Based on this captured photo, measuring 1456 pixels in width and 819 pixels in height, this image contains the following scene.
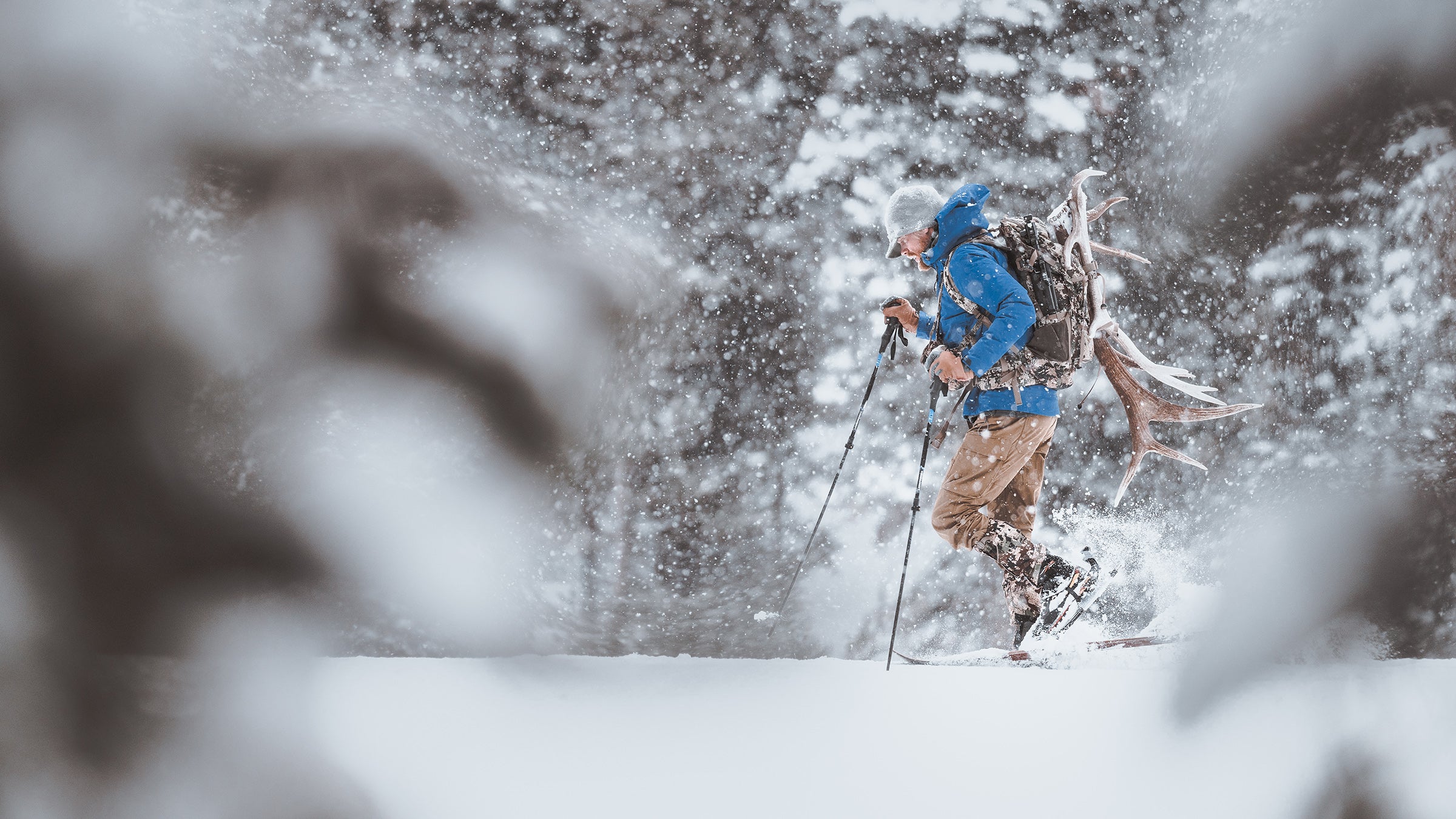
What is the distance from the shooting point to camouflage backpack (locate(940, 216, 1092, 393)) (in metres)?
1.76

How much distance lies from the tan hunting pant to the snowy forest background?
25 centimetres

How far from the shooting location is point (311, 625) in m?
2.16

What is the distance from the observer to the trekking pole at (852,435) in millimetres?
1917

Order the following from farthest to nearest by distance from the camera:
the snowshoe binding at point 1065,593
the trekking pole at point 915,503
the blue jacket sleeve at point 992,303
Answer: the snowshoe binding at point 1065,593
the trekking pole at point 915,503
the blue jacket sleeve at point 992,303

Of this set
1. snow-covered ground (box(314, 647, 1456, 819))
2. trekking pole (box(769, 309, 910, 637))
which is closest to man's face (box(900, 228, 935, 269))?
trekking pole (box(769, 309, 910, 637))

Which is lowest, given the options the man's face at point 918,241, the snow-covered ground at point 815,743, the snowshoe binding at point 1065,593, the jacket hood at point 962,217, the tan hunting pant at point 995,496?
the snow-covered ground at point 815,743

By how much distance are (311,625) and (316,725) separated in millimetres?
244

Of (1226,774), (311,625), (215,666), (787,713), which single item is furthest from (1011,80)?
(215,666)

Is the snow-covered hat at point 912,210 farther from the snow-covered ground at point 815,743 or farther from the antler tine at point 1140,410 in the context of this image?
the snow-covered ground at point 815,743

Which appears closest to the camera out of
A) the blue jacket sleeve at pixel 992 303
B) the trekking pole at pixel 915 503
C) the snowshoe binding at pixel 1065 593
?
the blue jacket sleeve at pixel 992 303

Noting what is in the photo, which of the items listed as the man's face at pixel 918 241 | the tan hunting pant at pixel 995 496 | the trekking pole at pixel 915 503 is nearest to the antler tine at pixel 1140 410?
the tan hunting pant at pixel 995 496

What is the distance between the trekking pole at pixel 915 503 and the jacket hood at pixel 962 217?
0.30 metres

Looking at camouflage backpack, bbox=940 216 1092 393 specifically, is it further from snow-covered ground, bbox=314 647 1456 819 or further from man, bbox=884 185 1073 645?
snow-covered ground, bbox=314 647 1456 819

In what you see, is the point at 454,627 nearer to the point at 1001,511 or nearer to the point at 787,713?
the point at 787,713
